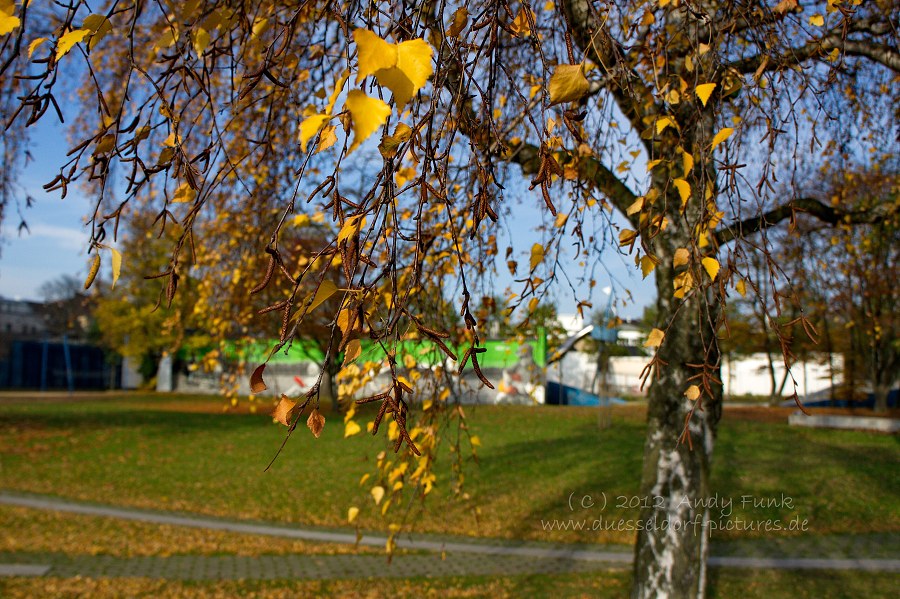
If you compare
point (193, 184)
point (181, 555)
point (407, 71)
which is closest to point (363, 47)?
point (407, 71)

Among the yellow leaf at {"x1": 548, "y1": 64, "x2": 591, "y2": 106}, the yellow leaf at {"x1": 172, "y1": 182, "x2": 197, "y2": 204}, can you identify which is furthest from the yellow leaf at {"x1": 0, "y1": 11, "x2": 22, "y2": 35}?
the yellow leaf at {"x1": 548, "y1": 64, "x2": 591, "y2": 106}

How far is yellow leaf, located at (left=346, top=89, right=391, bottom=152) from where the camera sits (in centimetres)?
99

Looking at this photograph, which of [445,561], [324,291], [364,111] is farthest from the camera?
[445,561]

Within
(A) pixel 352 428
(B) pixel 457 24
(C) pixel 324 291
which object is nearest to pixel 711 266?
(B) pixel 457 24

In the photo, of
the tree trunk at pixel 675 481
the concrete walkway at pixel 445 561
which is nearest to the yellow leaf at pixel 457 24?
the tree trunk at pixel 675 481

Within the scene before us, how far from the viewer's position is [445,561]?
7.56m

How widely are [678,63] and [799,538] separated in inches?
276

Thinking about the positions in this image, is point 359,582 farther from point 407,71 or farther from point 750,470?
point 750,470

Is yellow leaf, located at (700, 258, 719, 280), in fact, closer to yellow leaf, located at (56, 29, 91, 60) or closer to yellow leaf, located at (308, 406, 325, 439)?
yellow leaf, located at (308, 406, 325, 439)

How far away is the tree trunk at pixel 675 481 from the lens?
439 centimetres

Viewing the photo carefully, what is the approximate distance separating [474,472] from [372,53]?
12.7 meters

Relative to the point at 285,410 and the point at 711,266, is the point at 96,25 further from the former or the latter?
the point at 711,266

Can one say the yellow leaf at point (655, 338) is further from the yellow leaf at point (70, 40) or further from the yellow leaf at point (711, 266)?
the yellow leaf at point (70, 40)

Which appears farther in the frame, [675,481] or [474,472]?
[474,472]
